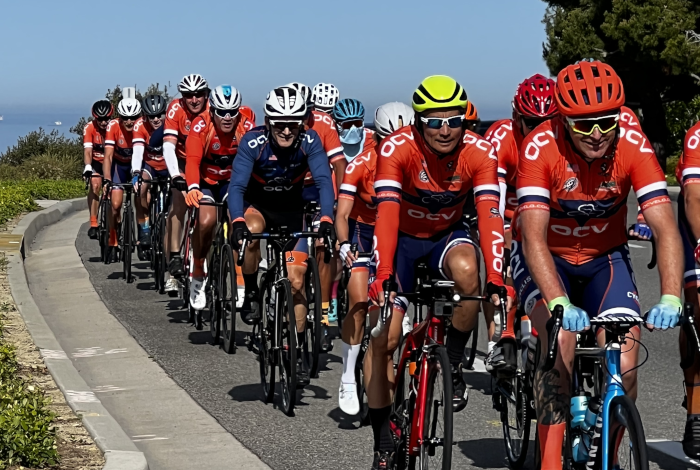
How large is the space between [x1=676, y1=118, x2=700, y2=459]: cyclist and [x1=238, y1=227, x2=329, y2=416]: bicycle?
2.67 meters

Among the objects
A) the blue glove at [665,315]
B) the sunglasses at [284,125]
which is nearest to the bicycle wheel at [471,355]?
the sunglasses at [284,125]

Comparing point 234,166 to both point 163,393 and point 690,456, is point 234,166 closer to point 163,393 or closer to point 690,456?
point 163,393

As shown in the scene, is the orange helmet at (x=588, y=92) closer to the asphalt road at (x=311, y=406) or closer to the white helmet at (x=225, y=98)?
the asphalt road at (x=311, y=406)

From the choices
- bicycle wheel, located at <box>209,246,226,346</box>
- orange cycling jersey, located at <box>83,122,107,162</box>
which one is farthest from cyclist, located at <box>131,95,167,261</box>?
bicycle wheel, located at <box>209,246,226,346</box>

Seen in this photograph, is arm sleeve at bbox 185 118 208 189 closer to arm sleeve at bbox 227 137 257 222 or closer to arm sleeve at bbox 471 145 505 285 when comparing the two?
arm sleeve at bbox 227 137 257 222

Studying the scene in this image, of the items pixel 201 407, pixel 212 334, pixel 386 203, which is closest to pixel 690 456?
pixel 386 203

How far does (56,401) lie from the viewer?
8.31 meters

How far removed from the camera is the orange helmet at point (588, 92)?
18.7 ft

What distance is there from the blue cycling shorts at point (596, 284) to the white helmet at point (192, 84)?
785cm

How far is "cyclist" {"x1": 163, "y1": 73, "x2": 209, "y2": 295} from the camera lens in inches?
538

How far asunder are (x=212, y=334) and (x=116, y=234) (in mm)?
6242

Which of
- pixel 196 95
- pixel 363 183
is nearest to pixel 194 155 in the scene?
pixel 196 95

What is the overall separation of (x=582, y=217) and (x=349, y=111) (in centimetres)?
651

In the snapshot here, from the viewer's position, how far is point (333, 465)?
289 inches
